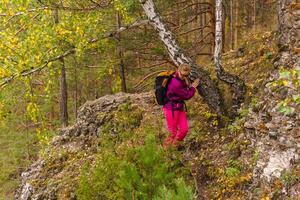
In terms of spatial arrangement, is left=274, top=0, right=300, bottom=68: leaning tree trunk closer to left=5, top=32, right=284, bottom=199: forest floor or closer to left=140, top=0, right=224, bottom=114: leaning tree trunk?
left=5, top=32, right=284, bottom=199: forest floor

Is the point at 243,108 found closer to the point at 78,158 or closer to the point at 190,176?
the point at 190,176

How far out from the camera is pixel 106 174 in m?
5.93

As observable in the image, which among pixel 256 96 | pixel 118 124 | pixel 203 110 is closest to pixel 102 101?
pixel 118 124

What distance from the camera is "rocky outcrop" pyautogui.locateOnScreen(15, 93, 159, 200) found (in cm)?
909

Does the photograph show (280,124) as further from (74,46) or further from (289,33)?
(74,46)

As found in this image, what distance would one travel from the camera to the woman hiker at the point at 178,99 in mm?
7148

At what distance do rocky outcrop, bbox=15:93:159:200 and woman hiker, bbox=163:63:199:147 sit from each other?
7.50 feet

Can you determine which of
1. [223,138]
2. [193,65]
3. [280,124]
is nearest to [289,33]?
[193,65]

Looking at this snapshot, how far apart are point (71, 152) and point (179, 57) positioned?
456 cm

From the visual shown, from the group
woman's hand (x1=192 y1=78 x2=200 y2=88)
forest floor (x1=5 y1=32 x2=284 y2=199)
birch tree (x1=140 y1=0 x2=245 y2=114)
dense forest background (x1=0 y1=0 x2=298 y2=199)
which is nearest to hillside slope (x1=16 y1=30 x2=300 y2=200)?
forest floor (x1=5 y1=32 x2=284 y2=199)

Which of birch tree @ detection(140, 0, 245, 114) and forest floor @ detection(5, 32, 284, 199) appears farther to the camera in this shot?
birch tree @ detection(140, 0, 245, 114)

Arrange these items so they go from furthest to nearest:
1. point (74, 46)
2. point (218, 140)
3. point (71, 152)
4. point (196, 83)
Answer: point (71, 152), point (74, 46), point (218, 140), point (196, 83)

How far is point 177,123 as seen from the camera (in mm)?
7699

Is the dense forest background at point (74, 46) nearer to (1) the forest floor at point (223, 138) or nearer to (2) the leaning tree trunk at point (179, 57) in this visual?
(1) the forest floor at point (223, 138)
